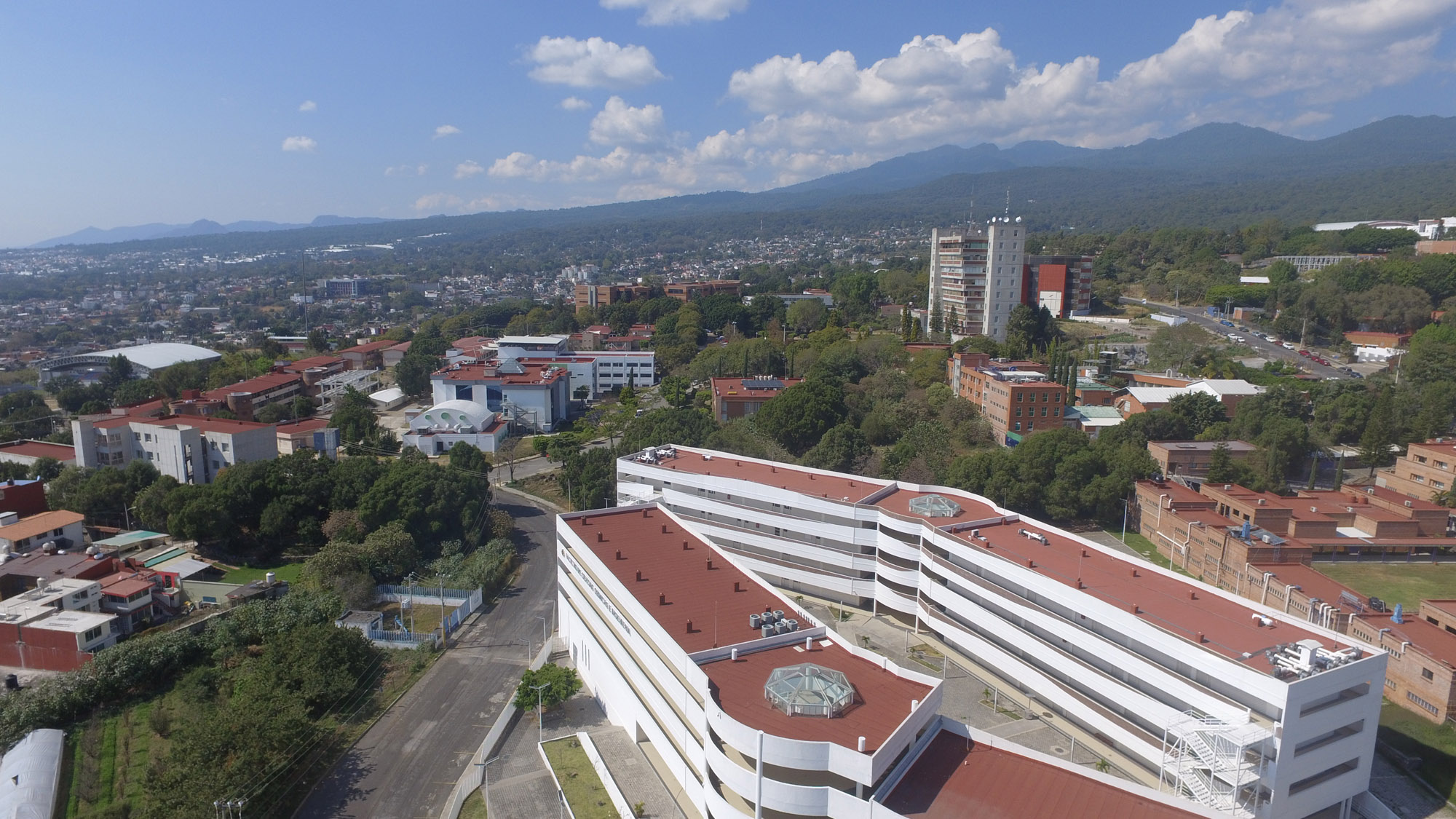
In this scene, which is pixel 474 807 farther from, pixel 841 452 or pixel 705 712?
pixel 841 452

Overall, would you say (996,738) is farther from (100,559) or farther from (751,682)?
(100,559)

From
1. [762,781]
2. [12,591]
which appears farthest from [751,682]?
[12,591]

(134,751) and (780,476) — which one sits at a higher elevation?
(780,476)

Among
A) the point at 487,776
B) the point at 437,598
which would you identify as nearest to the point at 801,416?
the point at 437,598

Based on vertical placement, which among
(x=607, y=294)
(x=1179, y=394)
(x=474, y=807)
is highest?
(x=607, y=294)

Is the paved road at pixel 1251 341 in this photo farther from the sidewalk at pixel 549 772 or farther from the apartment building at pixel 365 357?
the apartment building at pixel 365 357

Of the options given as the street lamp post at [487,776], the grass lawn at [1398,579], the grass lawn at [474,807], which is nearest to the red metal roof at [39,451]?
the street lamp post at [487,776]
